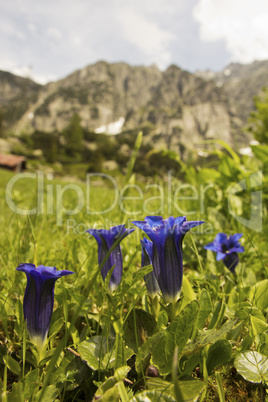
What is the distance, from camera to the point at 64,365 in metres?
1.06

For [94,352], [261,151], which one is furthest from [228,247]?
[261,151]

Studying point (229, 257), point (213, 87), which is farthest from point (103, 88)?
point (229, 257)

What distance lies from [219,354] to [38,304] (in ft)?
2.32

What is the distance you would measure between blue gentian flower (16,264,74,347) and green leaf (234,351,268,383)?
0.74 meters

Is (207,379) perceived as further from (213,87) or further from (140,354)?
(213,87)

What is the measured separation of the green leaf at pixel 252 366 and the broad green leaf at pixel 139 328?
1.12ft

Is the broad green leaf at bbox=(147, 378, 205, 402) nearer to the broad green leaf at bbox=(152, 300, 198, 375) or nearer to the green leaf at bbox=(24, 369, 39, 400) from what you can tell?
the broad green leaf at bbox=(152, 300, 198, 375)

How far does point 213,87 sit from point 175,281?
205369mm

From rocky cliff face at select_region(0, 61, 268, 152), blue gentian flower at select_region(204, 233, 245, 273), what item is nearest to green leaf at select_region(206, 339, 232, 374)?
blue gentian flower at select_region(204, 233, 245, 273)

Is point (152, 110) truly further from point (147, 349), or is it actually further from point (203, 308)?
point (147, 349)

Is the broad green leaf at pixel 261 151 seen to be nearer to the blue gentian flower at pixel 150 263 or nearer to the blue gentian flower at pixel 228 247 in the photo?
the blue gentian flower at pixel 228 247

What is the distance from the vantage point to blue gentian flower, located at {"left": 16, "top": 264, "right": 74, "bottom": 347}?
41.8 inches

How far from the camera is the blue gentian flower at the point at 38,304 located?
106 cm

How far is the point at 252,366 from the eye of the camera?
1075 mm
